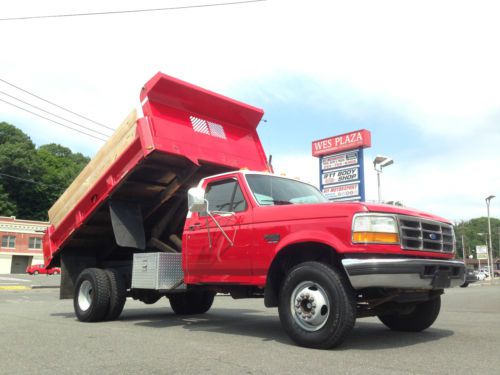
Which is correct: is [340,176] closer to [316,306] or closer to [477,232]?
[316,306]

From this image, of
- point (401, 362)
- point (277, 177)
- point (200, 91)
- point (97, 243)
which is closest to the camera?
point (401, 362)

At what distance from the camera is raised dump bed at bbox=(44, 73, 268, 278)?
690cm

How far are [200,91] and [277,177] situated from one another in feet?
5.98

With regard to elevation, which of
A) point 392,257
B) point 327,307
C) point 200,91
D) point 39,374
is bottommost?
point 39,374

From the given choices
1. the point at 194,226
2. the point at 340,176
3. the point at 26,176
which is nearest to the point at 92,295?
the point at 194,226

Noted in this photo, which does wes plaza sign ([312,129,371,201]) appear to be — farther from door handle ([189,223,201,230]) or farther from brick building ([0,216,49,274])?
brick building ([0,216,49,274])

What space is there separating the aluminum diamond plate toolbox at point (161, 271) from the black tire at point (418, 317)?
113 inches

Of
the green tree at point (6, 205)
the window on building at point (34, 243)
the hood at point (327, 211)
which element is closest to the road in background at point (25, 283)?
the hood at point (327, 211)

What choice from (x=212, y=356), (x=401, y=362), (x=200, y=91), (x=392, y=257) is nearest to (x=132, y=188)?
(x=200, y=91)

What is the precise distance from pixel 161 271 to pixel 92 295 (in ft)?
5.32

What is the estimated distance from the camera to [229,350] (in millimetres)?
4996

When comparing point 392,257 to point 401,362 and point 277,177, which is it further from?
point 277,177

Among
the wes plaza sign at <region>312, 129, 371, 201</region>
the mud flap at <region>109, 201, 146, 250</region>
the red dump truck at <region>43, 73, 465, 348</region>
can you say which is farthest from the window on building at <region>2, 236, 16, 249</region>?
the mud flap at <region>109, 201, 146, 250</region>

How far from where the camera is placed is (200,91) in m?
7.23
